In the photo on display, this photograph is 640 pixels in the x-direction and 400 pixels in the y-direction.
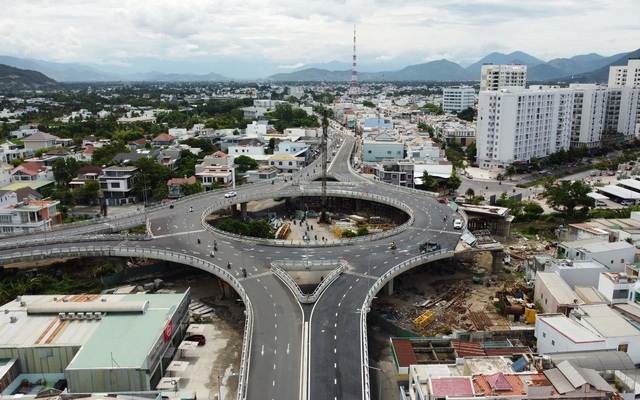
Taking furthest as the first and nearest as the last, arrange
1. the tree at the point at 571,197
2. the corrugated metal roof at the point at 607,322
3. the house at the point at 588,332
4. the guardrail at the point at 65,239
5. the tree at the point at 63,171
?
the tree at the point at 63,171
the tree at the point at 571,197
the guardrail at the point at 65,239
the corrugated metal roof at the point at 607,322
the house at the point at 588,332

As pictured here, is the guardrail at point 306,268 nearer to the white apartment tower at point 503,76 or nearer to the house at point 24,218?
the house at point 24,218

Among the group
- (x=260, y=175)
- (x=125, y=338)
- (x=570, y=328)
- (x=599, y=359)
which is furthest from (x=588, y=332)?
(x=260, y=175)

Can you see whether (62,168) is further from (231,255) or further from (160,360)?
(160,360)

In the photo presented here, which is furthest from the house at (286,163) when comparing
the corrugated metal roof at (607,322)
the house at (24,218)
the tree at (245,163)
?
the corrugated metal roof at (607,322)

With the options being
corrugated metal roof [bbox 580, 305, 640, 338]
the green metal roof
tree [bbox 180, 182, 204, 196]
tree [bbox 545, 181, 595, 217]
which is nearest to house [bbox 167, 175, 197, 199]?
tree [bbox 180, 182, 204, 196]

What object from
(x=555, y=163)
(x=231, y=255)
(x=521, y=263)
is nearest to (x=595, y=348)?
(x=521, y=263)
